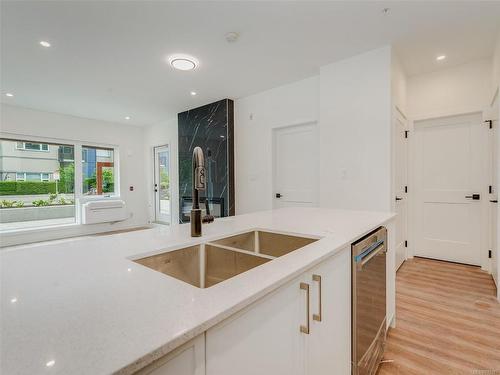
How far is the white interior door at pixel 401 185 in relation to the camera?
3.19 m

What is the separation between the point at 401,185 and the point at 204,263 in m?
3.21

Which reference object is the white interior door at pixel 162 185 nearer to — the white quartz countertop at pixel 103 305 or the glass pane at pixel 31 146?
the glass pane at pixel 31 146

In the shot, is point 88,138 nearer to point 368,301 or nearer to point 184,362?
point 368,301

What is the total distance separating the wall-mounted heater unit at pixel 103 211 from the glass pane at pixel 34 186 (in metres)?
0.42

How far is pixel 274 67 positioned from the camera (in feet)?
11.0

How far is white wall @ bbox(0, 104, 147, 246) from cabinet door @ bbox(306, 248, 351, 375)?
19.7ft

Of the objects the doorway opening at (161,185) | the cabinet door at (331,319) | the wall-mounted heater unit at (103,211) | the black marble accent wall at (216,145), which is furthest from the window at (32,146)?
the cabinet door at (331,319)

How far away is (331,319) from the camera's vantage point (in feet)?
3.48

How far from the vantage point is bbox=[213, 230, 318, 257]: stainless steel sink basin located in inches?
53.9

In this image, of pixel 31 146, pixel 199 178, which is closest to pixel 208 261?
pixel 199 178

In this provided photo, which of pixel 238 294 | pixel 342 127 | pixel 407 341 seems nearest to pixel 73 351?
pixel 238 294

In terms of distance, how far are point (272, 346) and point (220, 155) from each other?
162 inches

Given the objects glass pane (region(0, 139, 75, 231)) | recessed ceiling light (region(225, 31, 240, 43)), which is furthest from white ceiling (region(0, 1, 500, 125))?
glass pane (region(0, 139, 75, 231))

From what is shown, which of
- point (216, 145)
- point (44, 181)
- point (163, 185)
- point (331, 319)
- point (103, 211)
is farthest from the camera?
point (163, 185)
